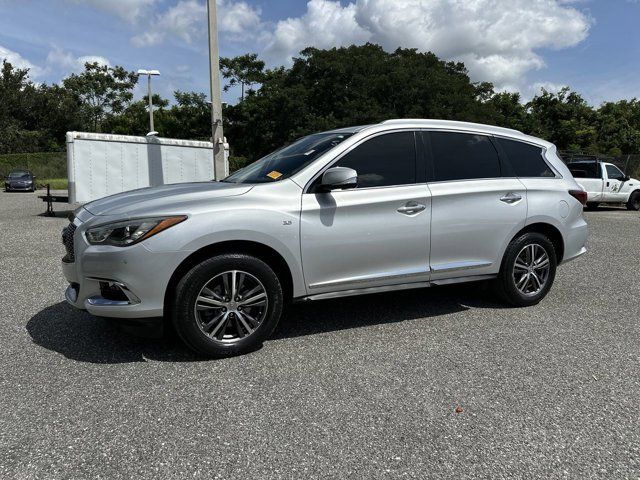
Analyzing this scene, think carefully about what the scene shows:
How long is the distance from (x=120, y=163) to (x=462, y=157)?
34.6 ft

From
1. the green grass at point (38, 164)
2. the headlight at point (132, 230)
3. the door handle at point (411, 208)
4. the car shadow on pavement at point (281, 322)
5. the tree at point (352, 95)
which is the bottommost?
the car shadow on pavement at point (281, 322)

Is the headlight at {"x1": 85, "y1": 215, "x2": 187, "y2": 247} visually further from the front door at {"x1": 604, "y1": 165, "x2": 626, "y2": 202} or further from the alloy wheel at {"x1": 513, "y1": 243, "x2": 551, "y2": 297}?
the front door at {"x1": 604, "y1": 165, "x2": 626, "y2": 202}

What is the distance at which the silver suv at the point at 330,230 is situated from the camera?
11.5 ft

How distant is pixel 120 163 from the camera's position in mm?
13000

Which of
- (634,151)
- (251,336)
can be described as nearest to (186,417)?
(251,336)

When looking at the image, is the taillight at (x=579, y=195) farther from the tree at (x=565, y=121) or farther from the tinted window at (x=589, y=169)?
the tree at (x=565, y=121)

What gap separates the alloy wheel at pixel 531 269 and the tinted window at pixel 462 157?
84cm

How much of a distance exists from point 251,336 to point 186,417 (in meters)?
0.95

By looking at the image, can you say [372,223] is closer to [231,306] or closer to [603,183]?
[231,306]

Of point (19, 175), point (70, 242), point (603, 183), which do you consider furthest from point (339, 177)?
point (19, 175)

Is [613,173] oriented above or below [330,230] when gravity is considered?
above

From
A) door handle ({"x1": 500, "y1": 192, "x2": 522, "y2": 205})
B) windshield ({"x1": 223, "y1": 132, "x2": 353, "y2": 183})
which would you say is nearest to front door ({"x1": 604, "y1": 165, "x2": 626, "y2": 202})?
door handle ({"x1": 500, "y1": 192, "x2": 522, "y2": 205})

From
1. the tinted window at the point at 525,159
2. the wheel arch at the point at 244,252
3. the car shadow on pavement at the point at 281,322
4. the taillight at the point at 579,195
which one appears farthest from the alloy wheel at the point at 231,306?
the taillight at the point at 579,195

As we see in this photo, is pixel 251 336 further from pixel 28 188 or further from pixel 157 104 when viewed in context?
pixel 157 104
